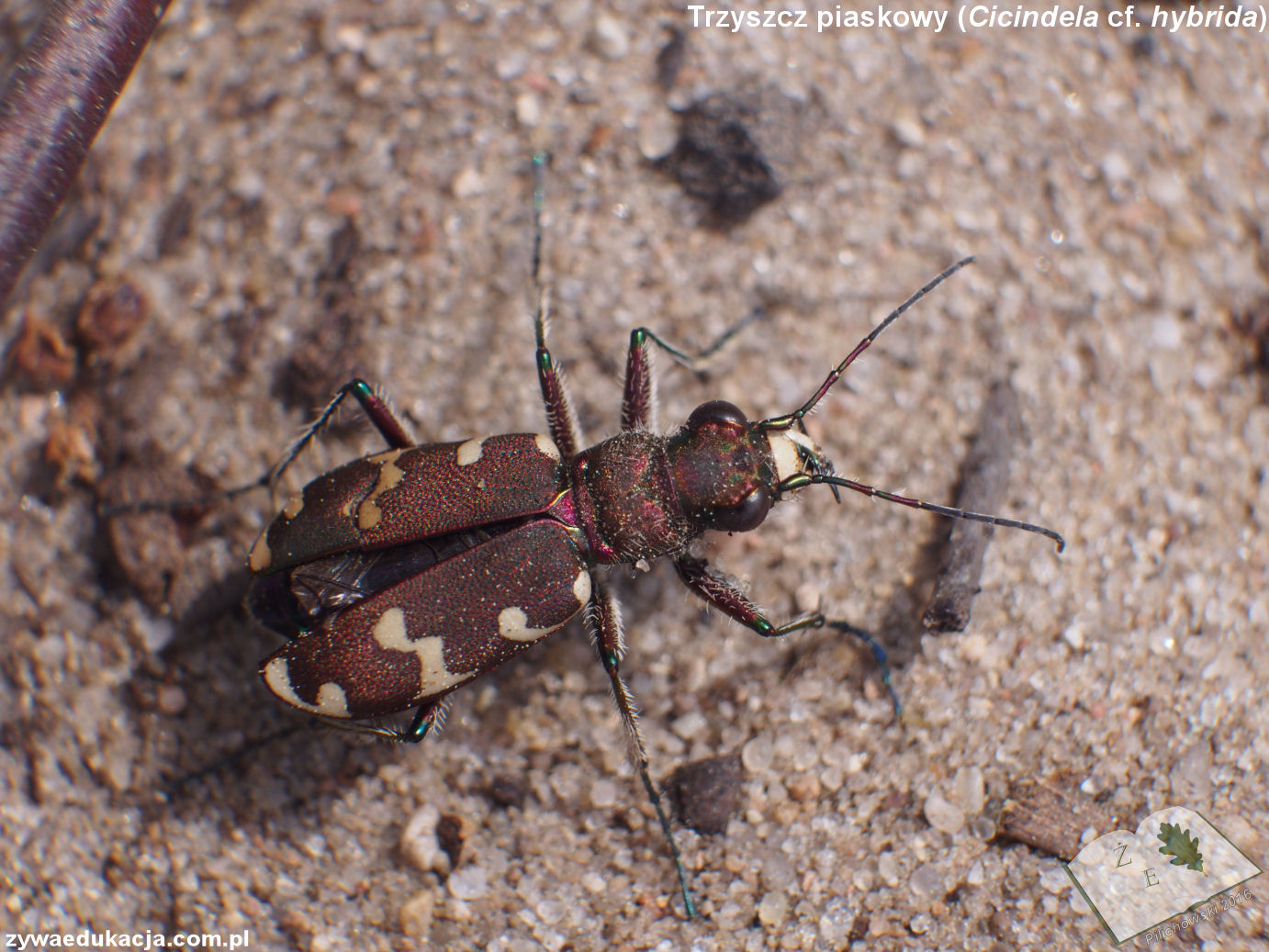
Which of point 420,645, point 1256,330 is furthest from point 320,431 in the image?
point 1256,330

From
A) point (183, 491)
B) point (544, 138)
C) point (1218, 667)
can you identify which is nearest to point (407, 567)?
point (183, 491)

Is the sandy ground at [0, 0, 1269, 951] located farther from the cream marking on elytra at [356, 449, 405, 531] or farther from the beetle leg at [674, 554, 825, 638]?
the cream marking on elytra at [356, 449, 405, 531]

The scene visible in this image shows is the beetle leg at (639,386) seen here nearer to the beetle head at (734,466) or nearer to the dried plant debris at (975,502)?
the beetle head at (734,466)

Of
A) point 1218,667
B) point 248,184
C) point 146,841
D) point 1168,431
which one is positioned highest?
point 248,184

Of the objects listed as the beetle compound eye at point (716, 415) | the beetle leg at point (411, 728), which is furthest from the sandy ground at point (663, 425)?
the beetle compound eye at point (716, 415)

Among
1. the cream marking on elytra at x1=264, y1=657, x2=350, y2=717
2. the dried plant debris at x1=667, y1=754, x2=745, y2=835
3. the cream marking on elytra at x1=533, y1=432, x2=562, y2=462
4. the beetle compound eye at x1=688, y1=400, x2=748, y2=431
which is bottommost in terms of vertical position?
the dried plant debris at x1=667, y1=754, x2=745, y2=835

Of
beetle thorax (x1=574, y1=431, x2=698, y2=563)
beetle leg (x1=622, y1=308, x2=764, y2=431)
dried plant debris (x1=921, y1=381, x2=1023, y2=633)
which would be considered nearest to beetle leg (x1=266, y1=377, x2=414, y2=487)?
beetle thorax (x1=574, y1=431, x2=698, y2=563)

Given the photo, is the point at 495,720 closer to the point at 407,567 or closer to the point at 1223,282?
the point at 407,567
